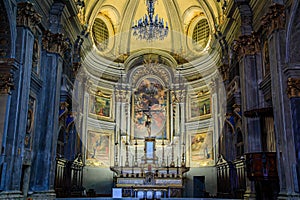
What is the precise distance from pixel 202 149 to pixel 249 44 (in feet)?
28.7

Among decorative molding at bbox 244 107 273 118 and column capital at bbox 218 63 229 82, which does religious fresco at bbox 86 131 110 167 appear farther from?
decorative molding at bbox 244 107 273 118

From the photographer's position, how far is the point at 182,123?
22.3m

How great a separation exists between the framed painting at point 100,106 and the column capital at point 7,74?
403 inches

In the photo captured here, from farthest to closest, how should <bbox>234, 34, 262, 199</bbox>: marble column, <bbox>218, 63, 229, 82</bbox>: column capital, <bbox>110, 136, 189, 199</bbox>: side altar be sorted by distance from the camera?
<bbox>218, 63, 229, 82</bbox>: column capital < <bbox>110, 136, 189, 199</bbox>: side altar < <bbox>234, 34, 262, 199</bbox>: marble column

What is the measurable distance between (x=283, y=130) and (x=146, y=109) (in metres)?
13.0

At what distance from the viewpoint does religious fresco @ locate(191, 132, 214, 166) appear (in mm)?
20156

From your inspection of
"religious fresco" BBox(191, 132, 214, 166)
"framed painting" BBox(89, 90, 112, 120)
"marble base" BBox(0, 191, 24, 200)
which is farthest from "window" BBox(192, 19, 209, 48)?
"marble base" BBox(0, 191, 24, 200)

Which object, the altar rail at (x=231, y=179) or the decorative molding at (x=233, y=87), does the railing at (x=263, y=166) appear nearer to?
the altar rail at (x=231, y=179)

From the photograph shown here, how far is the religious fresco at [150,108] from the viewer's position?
22.2 meters

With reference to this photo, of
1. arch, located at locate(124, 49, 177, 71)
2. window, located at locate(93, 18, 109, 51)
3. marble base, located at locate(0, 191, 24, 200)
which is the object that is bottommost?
marble base, located at locate(0, 191, 24, 200)

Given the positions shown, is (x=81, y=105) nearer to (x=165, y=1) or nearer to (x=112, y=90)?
(x=112, y=90)

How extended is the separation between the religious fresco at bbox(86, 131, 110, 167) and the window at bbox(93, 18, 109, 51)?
19.0 ft

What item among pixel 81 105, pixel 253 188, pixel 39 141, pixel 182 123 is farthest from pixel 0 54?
pixel 182 123

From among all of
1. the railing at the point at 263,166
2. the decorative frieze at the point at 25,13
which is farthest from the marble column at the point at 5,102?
the railing at the point at 263,166
